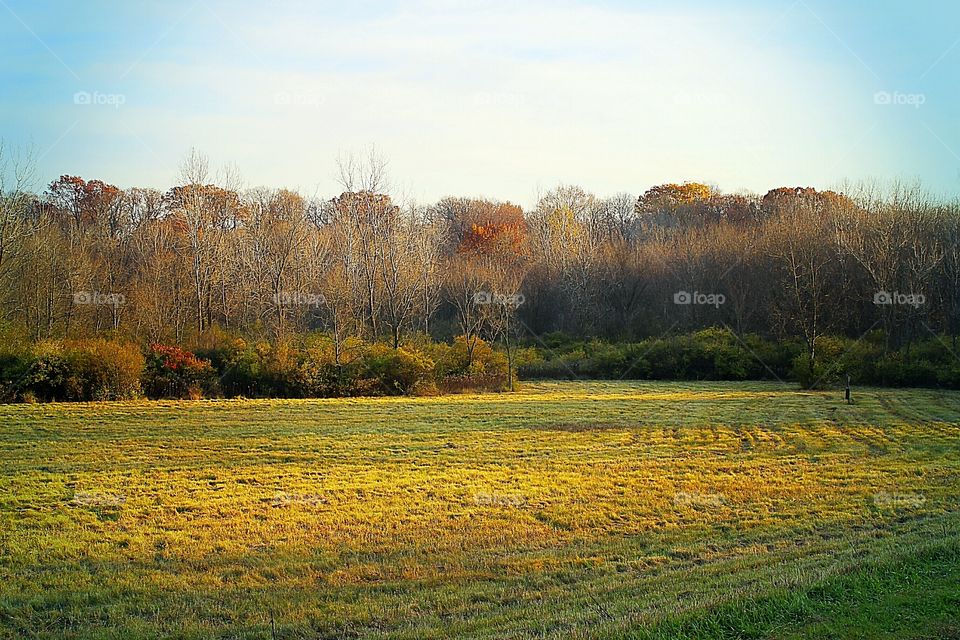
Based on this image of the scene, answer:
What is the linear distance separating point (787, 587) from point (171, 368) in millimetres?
23814

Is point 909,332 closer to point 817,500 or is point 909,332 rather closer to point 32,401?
point 817,500

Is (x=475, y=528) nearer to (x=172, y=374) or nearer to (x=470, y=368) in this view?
(x=172, y=374)

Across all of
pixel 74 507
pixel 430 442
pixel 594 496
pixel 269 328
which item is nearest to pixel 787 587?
pixel 594 496

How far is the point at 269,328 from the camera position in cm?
3297
